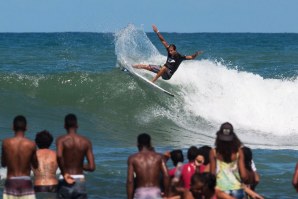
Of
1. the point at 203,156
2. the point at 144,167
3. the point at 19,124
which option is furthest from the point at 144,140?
the point at 19,124

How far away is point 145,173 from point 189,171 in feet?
1.57

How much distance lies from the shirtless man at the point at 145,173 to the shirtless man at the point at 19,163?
103 cm

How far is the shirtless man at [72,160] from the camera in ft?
29.7

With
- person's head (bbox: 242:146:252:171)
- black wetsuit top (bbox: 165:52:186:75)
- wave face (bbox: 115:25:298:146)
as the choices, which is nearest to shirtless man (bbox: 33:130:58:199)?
person's head (bbox: 242:146:252:171)

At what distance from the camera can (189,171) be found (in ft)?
29.3

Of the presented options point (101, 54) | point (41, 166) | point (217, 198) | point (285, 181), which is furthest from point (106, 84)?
point (101, 54)

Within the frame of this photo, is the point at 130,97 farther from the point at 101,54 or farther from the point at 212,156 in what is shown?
the point at 101,54

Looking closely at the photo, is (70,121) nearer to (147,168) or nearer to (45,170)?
(45,170)

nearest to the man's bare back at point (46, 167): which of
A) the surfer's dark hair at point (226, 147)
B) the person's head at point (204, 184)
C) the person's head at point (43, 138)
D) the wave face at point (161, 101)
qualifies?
the person's head at point (43, 138)

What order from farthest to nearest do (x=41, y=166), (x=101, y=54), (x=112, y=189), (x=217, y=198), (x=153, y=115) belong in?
(x=101, y=54)
(x=153, y=115)
(x=112, y=189)
(x=41, y=166)
(x=217, y=198)

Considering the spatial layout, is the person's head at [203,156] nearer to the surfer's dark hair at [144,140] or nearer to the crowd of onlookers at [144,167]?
the crowd of onlookers at [144,167]

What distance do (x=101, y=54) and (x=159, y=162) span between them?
37.2 meters

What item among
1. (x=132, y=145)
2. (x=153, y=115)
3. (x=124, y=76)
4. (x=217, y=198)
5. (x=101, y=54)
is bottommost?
(x=217, y=198)

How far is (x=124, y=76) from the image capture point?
2481cm
